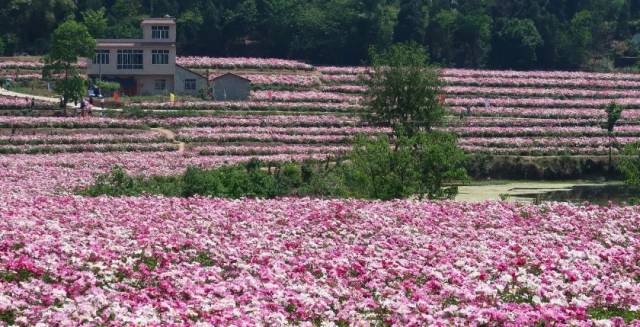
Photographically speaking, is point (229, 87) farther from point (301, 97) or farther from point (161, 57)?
point (161, 57)

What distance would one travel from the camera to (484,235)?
24188 mm

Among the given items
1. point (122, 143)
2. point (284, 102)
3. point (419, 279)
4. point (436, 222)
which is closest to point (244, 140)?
point (122, 143)

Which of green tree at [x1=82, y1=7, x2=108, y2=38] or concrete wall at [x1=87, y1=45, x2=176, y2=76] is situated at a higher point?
green tree at [x1=82, y1=7, x2=108, y2=38]

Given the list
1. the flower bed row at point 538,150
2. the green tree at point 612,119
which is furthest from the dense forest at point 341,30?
the flower bed row at point 538,150

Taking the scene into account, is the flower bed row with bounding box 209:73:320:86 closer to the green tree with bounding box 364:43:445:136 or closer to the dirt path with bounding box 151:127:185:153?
the dirt path with bounding box 151:127:185:153

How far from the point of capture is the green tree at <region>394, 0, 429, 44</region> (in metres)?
122

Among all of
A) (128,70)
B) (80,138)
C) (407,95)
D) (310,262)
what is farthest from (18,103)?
(310,262)

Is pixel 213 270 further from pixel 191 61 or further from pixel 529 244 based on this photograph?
pixel 191 61

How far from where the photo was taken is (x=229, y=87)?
3543 inches

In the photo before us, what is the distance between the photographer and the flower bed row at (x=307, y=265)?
1536 cm

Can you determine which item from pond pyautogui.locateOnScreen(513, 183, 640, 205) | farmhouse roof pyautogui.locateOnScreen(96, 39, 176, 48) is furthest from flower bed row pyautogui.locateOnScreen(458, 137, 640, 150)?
farmhouse roof pyautogui.locateOnScreen(96, 39, 176, 48)

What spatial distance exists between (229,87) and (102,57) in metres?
10.8

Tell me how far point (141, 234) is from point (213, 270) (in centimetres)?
394

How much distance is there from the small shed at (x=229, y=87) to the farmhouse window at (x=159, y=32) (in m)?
9.11
